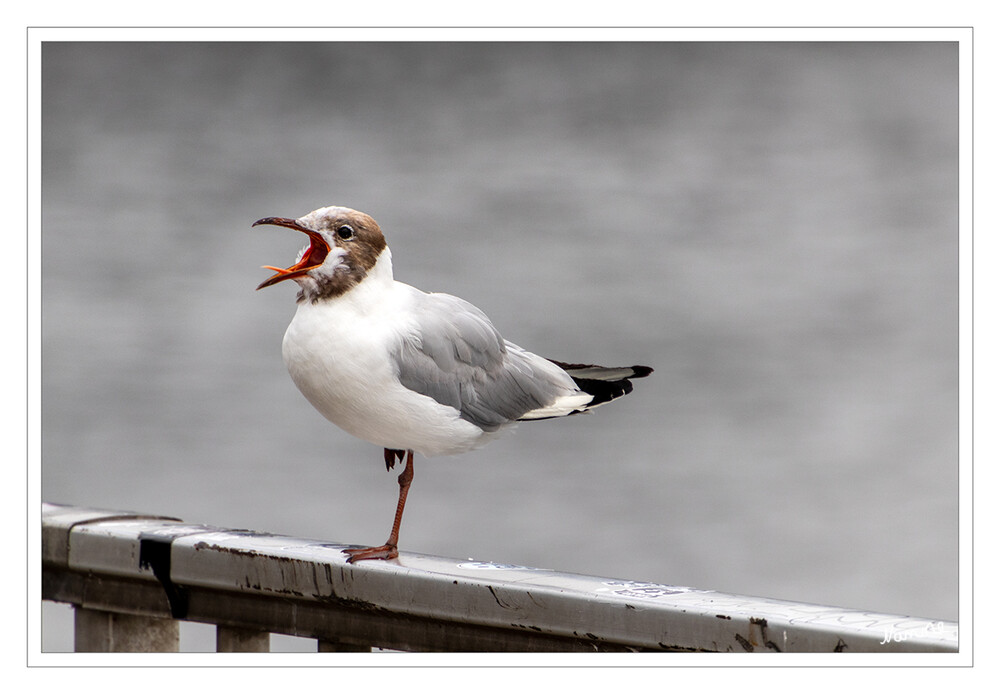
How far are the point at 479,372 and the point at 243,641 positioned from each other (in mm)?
453

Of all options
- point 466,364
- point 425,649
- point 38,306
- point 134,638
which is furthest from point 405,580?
point 38,306

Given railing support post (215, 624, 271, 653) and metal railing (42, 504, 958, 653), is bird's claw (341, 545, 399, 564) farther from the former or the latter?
railing support post (215, 624, 271, 653)

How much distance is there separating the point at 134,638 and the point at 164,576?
0.15 meters

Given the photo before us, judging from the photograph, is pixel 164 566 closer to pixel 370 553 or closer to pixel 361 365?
pixel 370 553

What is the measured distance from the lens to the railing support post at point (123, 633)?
1.55 metres

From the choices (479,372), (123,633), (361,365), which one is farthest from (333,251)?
(123,633)

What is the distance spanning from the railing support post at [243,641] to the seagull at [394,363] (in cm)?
17

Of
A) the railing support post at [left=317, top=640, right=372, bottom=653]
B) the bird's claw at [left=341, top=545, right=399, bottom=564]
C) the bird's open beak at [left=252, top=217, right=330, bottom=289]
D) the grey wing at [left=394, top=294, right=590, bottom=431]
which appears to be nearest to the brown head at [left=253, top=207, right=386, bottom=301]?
the bird's open beak at [left=252, top=217, right=330, bottom=289]

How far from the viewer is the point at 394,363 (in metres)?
1.41

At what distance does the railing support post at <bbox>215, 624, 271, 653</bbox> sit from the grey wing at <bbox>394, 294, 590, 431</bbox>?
0.37m

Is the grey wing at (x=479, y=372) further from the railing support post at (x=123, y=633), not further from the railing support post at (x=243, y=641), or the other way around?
the railing support post at (x=123, y=633)

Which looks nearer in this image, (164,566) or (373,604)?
(373,604)

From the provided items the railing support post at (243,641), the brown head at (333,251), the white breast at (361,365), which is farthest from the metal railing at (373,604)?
the brown head at (333,251)

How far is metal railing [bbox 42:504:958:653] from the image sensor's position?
1137mm
